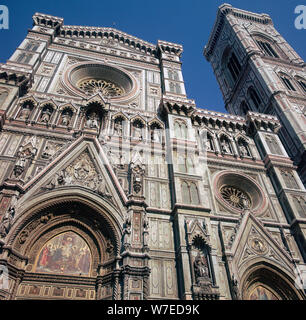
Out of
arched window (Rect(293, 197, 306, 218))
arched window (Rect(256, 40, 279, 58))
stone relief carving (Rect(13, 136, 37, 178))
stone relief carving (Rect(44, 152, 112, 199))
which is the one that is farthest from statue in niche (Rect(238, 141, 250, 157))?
arched window (Rect(256, 40, 279, 58))

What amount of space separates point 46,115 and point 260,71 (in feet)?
63.7

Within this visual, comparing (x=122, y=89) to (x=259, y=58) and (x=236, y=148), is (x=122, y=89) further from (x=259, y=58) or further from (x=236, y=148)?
(x=259, y=58)

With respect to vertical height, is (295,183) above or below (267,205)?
above

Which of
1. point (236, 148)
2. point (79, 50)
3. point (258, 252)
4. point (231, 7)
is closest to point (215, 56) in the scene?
point (231, 7)

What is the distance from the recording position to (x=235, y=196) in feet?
44.1

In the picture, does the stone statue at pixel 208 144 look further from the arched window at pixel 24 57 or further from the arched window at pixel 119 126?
A: the arched window at pixel 24 57

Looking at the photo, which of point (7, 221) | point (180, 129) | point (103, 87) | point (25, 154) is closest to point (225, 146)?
point (180, 129)

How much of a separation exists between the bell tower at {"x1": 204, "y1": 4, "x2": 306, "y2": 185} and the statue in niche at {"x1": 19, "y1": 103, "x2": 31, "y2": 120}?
1560 centimetres

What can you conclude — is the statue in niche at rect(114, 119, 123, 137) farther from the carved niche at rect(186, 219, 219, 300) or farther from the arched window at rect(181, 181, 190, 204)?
the carved niche at rect(186, 219, 219, 300)

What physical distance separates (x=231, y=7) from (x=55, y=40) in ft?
85.5

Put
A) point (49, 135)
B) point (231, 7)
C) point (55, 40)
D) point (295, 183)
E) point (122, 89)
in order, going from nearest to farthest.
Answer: point (49, 135)
point (295, 183)
point (122, 89)
point (55, 40)
point (231, 7)

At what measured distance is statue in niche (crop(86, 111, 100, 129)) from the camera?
511 inches

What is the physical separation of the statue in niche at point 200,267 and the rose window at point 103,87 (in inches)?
474

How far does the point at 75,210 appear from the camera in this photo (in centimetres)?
1007
